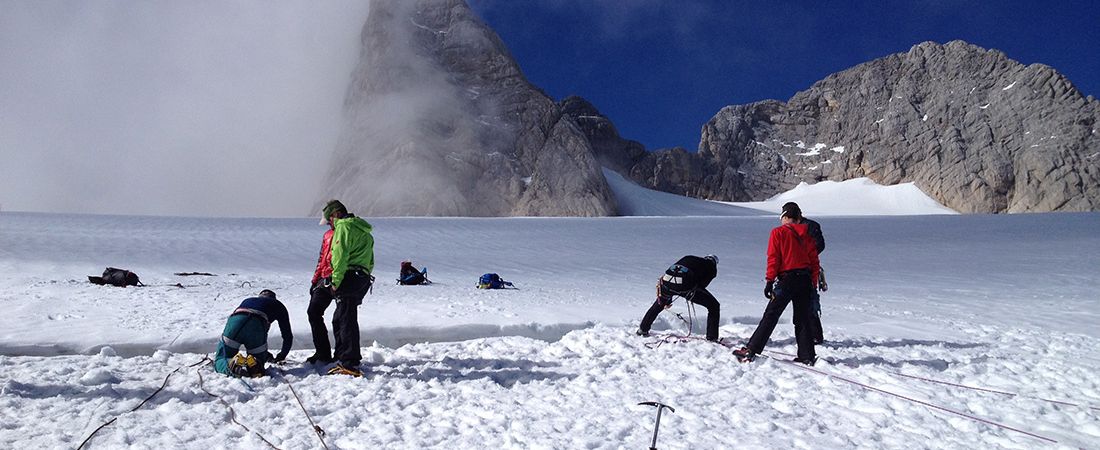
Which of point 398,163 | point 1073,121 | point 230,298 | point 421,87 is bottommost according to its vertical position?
point 230,298

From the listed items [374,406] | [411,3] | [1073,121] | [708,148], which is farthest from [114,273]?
[708,148]

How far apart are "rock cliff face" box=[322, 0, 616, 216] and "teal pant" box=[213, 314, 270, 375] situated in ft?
238

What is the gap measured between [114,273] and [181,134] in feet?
371

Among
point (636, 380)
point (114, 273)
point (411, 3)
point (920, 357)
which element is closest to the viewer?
point (636, 380)

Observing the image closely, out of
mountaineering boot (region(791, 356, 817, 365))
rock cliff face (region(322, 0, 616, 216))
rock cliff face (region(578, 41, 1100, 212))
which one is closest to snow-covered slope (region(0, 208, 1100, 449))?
mountaineering boot (region(791, 356, 817, 365))

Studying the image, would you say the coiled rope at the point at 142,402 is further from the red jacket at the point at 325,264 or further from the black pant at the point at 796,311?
the black pant at the point at 796,311

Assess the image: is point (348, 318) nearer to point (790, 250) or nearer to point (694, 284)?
point (694, 284)

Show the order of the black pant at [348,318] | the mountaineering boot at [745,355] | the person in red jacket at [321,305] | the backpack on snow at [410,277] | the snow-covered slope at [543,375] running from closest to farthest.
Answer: the snow-covered slope at [543,375] → the black pant at [348,318] → the person in red jacket at [321,305] → the mountaineering boot at [745,355] → the backpack on snow at [410,277]

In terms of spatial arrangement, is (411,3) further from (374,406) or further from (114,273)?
(374,406)

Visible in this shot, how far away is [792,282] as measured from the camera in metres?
6.32

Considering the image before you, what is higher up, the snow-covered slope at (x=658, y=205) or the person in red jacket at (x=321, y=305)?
the snow-covered slope at (x=658, y=205)

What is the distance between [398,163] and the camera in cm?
8344

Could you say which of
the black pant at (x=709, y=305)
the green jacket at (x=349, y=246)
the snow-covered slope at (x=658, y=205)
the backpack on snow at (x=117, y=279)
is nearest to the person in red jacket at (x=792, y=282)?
the black pant at (x=709, y=305)

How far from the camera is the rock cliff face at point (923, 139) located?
12244 centimetres
